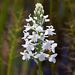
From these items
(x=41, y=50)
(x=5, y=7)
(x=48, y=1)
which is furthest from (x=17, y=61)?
(x=41, y=50)

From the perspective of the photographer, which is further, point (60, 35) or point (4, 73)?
point (4, 73)

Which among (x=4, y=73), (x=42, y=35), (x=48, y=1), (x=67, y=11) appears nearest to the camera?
(x=42, y=35)

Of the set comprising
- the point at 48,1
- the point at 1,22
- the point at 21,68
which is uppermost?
the point at 1,22

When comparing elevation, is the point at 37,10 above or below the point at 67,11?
below

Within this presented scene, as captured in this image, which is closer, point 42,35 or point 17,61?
point 42,35

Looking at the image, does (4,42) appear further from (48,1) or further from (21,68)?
(48,1)

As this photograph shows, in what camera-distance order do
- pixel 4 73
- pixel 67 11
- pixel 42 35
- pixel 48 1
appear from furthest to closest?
pixel 67 11
pixel 4 73
pixel 48 1
pixel 42 35

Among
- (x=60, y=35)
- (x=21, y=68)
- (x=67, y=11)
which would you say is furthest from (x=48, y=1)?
(x=67, y=11)

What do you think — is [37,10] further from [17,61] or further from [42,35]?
[17,61]

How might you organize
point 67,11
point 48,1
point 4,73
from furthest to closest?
1. point 67,11
2. point 4,73
3. point 48,1

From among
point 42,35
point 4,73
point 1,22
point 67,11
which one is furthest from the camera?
point 67,11
